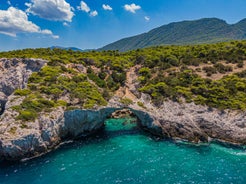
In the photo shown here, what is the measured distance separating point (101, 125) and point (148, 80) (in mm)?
14904

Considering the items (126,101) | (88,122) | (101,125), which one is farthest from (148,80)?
(88,122)

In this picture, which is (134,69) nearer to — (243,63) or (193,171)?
(243,63)

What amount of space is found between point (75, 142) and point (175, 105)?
18.4 meters

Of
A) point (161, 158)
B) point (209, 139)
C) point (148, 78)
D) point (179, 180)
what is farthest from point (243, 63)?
point (179, 180)

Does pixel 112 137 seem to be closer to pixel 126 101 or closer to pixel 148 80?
pixel 126 101

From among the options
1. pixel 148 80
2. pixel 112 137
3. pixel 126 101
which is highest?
pixel 148 80

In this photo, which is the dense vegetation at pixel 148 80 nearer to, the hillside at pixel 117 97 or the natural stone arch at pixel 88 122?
the hillside at pixel 117 97

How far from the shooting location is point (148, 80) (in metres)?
47.1

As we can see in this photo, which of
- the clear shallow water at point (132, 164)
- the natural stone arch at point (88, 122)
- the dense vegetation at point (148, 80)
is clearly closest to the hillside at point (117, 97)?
Answer: the dense vegetation at point (148, 80)

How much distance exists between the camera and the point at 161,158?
28.8 metres

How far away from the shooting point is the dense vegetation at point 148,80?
1449 inches

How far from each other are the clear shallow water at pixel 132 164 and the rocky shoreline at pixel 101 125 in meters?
1.88

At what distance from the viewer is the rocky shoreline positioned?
2853 centimetres

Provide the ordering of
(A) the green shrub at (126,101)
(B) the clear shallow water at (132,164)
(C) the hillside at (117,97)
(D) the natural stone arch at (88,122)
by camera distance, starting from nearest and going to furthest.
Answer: (B) the clear shallow water at (132,164) → (C) the hillside at (117,97) → (D) the natural stone arch at (88,122) → (A) the green shrub at (126,101)
